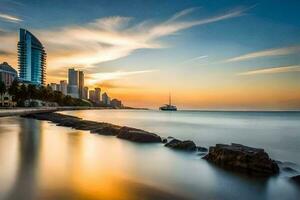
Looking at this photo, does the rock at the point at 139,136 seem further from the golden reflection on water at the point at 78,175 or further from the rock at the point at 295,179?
the rock at the point at 295,179

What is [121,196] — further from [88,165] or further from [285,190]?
[285,190]

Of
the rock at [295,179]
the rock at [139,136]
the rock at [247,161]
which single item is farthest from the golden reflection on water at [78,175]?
the rock at [295,179]

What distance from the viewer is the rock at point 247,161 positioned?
1354cm

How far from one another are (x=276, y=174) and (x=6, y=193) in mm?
12073

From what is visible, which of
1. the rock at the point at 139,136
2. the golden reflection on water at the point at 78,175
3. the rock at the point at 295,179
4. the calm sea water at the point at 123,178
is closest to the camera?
the golden reflection on water at the point at 78,175

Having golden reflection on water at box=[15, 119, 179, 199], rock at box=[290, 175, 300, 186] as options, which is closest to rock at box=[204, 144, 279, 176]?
rock at box=[290, 175, 300, 186]

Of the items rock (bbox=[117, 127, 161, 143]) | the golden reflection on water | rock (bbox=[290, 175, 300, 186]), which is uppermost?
rock (bbox=[117, 127, 161, 143])

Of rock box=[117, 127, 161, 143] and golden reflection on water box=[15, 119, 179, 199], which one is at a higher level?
rock box=[117, 127, 161, 143]

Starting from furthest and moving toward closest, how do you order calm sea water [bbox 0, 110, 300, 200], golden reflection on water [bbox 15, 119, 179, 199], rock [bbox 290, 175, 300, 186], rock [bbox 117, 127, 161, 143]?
rock [bbox 117, 127, 161, 143] < rock [bbox 290, 175, 300, 186] < calm sea water [bbox 0, 110, 300, 200] < golden reflection on water [bbox 15, 119, 179, 199]

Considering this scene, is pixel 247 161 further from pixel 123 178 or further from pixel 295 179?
pixel 123 178

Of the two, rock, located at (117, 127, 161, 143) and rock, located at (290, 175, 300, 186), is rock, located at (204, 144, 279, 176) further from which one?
rock, located at (117, 127, 161, 143)

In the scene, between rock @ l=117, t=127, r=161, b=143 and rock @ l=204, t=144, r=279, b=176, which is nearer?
rock @ l=204, t=144, r=279, b=176

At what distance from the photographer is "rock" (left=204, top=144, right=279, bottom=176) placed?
1354 centimetres

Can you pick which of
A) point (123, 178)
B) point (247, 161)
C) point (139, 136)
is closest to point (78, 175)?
point (123, 178)
